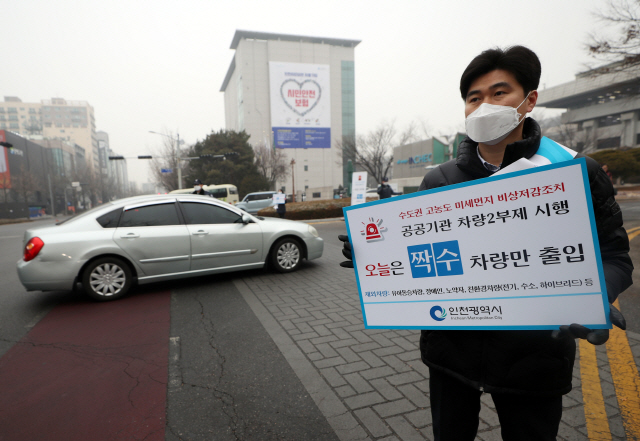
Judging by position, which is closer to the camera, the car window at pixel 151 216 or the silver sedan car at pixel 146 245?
the silver sedan car at pixel 146 245

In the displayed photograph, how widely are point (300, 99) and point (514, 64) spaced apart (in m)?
66.1

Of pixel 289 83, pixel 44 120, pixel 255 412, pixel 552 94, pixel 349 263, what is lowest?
pixel 255 412

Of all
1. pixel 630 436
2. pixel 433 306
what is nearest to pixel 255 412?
pixel 433 306

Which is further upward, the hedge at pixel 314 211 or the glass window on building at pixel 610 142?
the glass window on building at pixel 610 142

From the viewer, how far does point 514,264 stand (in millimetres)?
1368

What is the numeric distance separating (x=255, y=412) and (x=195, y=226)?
410 centimetres

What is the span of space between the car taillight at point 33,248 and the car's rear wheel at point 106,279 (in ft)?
2.19

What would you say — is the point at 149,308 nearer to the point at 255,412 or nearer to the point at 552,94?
the point at 255,412

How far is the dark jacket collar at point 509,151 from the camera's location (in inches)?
54.8

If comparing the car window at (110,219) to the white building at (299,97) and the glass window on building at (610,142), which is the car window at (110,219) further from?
the glass window on building at (610,142)

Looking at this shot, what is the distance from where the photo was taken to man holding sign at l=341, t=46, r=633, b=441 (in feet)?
4.29

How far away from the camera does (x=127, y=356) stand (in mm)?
3695

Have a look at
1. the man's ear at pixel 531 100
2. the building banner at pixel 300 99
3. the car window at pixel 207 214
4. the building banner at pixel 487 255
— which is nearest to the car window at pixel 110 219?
the car window at pixel 207 214

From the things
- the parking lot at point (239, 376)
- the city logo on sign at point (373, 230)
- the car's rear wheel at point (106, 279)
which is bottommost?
the parking lot at point (239, 376)
